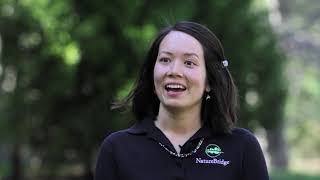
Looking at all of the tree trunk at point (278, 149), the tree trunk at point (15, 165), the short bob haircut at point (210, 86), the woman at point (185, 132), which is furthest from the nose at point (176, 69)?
the tree trunk at point (278, 149)

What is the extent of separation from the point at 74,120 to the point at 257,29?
2.96 m

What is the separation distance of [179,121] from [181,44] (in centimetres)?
31

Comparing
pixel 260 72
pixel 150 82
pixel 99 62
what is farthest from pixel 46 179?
pixel 150 82

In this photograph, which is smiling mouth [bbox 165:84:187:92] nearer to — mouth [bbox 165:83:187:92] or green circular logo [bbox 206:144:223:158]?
mouth [bbox 165:83:187:92]

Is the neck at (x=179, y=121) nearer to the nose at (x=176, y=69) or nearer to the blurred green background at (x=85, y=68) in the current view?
the nose at (x=176, y=69)

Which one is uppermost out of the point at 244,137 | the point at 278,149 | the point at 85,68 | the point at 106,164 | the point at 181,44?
the point at 181,44

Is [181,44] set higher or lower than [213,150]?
higher

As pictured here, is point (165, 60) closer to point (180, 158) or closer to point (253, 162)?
point (180, 158)

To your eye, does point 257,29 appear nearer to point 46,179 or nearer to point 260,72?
point 260,72

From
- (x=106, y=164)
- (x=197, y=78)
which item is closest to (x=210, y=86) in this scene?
(x=197, y=78)

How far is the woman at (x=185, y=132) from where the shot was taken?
2875 millimetres

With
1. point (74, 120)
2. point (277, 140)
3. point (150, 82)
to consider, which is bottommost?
point (277, 140)

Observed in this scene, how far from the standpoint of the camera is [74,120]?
9.84 metres

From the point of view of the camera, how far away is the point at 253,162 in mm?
2922
